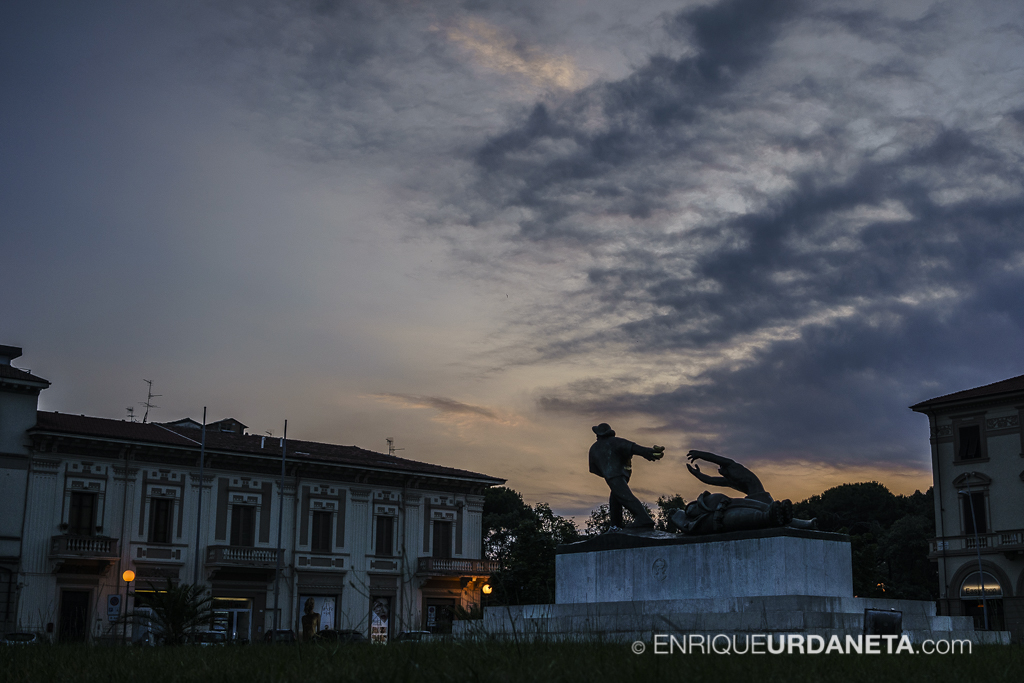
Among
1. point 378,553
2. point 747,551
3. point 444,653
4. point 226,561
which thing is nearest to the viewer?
point 444,653

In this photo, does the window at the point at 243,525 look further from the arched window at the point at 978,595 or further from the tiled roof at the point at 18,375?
the arched window at the point at 978,595

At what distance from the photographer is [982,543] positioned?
47844 millimetres

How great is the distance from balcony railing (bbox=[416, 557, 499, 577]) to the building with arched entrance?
22.6m

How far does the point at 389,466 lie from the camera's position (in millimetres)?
49031

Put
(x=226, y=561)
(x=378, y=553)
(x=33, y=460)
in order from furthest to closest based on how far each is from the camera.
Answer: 1. (x=378, y=553)
2. (x=226, y=561)
3. (x=33, y=460)

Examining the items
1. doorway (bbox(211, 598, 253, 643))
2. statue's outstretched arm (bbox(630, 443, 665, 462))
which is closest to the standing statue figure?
statue's outstretched arm (bbox(630, 443, 665, 462))

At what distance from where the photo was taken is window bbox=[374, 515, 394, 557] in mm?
48406

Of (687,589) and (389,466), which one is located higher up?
(389,466)

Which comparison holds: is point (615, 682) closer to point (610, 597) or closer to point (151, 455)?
point (610, 597)

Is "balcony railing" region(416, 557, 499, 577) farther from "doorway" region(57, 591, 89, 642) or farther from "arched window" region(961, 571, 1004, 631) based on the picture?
"arched window" region(961, 571, 1004, 631)

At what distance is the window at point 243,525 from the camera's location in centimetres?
4444

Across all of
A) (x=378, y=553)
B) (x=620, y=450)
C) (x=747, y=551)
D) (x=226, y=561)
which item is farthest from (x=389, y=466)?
(x=747, y=551)

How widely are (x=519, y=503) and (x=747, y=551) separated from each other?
237 feet

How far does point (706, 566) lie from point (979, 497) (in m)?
39.1
